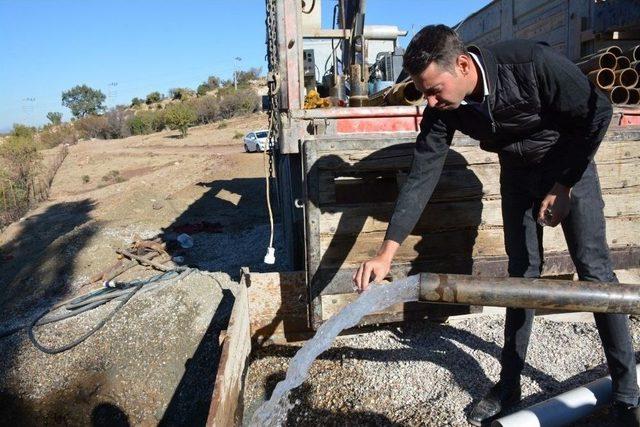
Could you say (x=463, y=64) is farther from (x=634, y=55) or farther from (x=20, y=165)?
(x=20, y=165)

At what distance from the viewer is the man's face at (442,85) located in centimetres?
195

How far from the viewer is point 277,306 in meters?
3.38

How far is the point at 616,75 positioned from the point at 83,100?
75.1 meters

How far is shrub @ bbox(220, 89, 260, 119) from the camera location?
151 feet

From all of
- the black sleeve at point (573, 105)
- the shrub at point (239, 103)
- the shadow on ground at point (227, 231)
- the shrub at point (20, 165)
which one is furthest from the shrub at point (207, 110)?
the black sleeve at point (573, 105)

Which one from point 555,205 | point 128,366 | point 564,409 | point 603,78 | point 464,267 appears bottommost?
point 128,366

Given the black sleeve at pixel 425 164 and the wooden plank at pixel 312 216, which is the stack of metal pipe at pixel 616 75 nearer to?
the black sleeve at pixel 425 164

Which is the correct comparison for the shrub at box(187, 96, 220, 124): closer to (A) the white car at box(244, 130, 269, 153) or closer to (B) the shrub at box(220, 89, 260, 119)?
(B) the shrub at box(220, 89, 260, 119)

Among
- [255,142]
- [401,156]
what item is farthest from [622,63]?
[255,142]

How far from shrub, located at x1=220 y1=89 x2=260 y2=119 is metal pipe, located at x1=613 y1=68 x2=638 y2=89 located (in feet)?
145

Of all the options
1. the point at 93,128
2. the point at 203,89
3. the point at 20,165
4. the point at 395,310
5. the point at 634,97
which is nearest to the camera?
the point at 395,310

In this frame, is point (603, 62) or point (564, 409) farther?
point (603, 62)

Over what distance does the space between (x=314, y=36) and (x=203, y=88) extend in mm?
58576

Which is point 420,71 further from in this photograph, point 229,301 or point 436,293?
point 229,301
